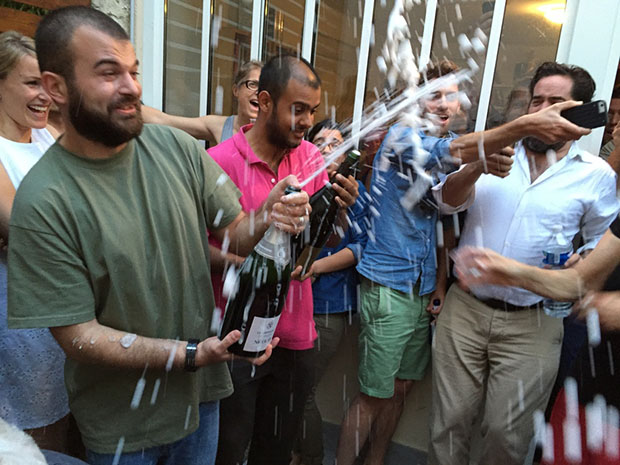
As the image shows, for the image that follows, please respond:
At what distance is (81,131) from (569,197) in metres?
2.08

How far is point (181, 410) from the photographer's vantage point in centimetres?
166

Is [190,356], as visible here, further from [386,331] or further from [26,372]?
[386,331]

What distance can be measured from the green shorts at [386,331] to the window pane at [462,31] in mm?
1085

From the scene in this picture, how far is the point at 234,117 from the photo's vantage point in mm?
3182

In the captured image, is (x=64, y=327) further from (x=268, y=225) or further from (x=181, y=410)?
(x=268, y=225)

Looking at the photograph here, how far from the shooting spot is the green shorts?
2.60 meters

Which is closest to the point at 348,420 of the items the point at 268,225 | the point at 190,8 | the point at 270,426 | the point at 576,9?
the point at 270,426

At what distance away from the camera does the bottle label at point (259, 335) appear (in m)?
1.58

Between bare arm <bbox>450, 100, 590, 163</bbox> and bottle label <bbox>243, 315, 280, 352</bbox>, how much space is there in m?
1.16

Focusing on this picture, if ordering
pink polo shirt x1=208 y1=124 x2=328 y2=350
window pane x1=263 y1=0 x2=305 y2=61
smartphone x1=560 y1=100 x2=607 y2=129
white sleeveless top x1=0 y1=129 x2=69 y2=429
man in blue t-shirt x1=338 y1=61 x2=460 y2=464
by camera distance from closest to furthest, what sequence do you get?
smartphone x1=560 y1=100 x2=607 y2=129
white sleeveless top x1=0 y1=129 x2=69 y2=429
pink polo shirt x1=208 y1=124 x2=328 y2=350
man in blue t-shirt x1=338 y1=61 x2=460 y2=464
window pane x1=263 y1=0 x2=305 y2=61

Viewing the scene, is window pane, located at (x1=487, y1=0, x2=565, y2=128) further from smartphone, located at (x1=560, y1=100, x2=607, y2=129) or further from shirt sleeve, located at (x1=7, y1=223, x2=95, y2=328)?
shirt sleeve, located at (x1=7, y1=223, x2=95, y2=328)

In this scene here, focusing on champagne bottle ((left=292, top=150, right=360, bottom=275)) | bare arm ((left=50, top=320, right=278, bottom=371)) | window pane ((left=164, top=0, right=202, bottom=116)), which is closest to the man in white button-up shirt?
champagne bottle ((left=292, top=150, right=360, bottom=275))

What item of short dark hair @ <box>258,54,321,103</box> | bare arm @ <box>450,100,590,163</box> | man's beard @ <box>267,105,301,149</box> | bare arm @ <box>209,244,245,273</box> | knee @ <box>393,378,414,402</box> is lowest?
knee @ <box>393,378,414,402</box>

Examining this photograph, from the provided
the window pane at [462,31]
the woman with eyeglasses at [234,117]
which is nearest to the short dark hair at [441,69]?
the window pane at [462,31]
